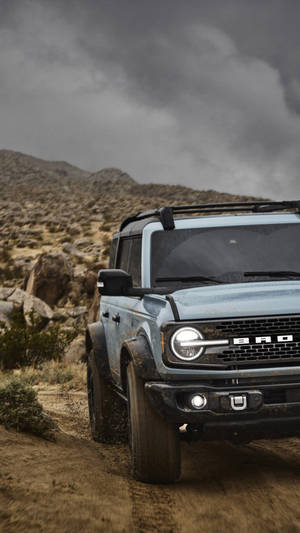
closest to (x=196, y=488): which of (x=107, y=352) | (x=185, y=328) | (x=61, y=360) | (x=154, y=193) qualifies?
(x=185, y=328)

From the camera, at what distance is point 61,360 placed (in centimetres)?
1473

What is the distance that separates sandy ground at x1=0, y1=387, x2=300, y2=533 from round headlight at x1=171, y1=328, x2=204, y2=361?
3.30ft

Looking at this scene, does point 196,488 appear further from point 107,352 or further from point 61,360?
point 61,360

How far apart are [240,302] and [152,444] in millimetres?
1227

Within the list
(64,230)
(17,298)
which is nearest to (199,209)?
(17,298)

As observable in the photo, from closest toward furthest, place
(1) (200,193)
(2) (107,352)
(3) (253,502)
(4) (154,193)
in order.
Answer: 1. (3) (253,502)
2. (2) (107,352)
3. (1) (200,193)
4. (4) (154,193)

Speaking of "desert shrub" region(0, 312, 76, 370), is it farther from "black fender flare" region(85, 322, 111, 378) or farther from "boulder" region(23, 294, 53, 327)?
"black fender flare" region(85, 322, 111, 378)

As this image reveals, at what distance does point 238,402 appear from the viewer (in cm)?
438

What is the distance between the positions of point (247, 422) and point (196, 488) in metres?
0.73

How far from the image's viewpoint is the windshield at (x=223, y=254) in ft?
18.1

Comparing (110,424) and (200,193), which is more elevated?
(200,193)

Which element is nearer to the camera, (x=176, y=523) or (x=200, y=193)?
(x=176, y=523)

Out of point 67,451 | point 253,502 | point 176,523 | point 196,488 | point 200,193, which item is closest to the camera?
point 176,523

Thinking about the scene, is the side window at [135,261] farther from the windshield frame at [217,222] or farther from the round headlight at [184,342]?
the round headlight at [184,342]
